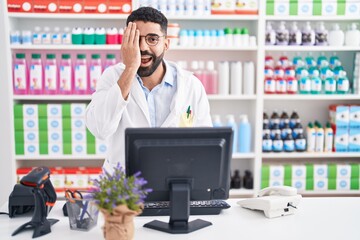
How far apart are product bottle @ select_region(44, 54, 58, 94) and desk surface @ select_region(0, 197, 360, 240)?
5.82ft

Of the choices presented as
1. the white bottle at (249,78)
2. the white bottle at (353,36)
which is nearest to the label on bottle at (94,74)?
the white bottle at (249,78)

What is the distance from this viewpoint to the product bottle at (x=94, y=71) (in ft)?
12.7

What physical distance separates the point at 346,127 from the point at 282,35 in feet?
3.07

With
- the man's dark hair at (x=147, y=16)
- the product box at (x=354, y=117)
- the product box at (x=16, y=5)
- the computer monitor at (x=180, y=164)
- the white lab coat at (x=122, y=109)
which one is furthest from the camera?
the product box at (x=354, y=117)

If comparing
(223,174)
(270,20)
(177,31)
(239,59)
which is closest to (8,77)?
(177,31)

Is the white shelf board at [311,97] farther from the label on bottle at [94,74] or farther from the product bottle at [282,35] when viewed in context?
the label on bottle at [94,74]

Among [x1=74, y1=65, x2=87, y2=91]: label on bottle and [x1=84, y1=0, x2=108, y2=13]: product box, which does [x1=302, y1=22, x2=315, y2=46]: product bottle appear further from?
[x1=74, y1=65, x2=87, y2=91]: label on bottle

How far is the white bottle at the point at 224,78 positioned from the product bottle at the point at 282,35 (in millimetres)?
476

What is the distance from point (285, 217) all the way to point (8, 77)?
102 inches

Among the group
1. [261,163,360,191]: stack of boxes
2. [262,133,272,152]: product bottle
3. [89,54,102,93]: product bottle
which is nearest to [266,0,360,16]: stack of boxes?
[262,133,272,152]: product bottle

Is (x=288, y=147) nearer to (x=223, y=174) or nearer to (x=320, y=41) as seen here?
(x=320, y=41)

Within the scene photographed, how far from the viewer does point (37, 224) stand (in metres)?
1.95

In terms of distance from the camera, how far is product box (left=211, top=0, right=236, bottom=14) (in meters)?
3.94

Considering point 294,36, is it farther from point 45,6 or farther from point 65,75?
point 45,6
